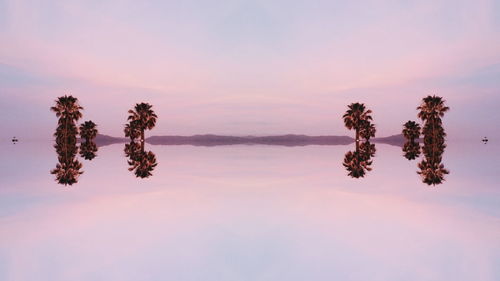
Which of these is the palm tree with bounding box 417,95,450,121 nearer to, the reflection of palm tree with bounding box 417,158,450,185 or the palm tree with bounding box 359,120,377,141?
the palm tree with bounding box 359,120,377,141

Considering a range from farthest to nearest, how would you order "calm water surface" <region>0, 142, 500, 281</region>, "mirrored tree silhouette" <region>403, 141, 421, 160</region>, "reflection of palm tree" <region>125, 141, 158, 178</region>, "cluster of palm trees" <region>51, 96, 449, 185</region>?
"cluster of palm trees" <region>51, 96, 449, 185</region> → "mirrored tree silhouette" <region>403, 141, 421, 160</region> → "reflection of palm tree" <region>125, 141, 158, 178</region> → "calm water surface" <region>0, 142, 500, 281</region>

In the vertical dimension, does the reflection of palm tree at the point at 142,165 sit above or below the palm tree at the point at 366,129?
below

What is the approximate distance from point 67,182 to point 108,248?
14343mm

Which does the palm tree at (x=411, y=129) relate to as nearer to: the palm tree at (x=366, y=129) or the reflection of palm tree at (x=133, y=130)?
the palm tree at (x=366, y=129)

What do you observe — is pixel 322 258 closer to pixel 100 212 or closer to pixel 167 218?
pixel 167 218

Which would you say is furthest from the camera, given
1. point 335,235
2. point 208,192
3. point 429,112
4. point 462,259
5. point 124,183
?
point 429,112

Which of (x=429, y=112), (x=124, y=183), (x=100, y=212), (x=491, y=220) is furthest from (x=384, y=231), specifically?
(x=429, y=112)

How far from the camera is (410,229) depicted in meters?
12.7

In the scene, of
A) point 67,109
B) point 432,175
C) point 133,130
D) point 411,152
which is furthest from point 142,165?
point 133,130

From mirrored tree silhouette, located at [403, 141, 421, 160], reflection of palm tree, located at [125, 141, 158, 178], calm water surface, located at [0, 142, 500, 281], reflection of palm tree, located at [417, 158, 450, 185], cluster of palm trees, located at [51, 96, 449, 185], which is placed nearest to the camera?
calm water surface, located at [0, 142, 500, 281]

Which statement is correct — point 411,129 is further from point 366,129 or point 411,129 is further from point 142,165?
point 142,165

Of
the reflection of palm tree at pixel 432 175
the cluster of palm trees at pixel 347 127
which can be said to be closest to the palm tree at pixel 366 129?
the cluster of palm trees at pixel 347 127

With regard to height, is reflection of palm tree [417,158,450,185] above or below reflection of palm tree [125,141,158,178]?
above

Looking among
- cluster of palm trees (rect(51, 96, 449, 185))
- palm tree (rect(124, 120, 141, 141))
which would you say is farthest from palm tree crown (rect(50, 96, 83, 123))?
palm tree (rect(124, 120, 141, 141))
